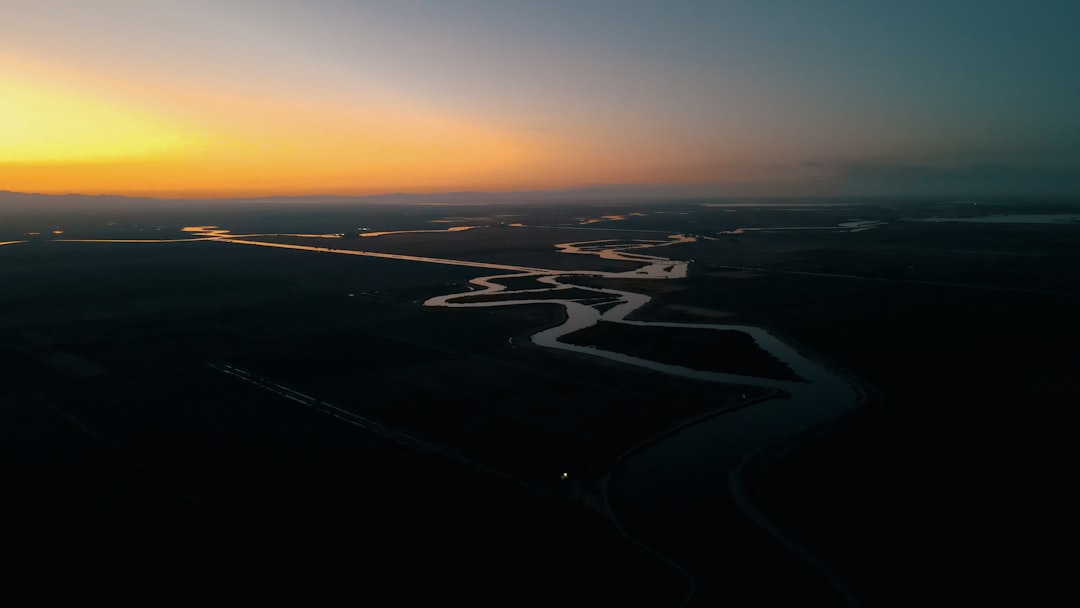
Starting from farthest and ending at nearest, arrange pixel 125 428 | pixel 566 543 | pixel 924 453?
pixel 125 428 < pixel 924 453 < pixel 566 543

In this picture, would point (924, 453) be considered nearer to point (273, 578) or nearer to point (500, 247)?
point (273, 578)

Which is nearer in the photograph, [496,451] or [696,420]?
[496,451]

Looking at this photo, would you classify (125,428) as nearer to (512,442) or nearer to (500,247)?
(512,442)

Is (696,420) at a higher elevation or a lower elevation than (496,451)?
lower

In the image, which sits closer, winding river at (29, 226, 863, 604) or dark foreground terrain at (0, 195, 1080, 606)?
dark foreground terrain at (0, 195, 1080, 606)

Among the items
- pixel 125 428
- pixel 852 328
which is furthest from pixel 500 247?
pixel 125 428

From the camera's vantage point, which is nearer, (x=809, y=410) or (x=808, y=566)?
(x=808, y=566)

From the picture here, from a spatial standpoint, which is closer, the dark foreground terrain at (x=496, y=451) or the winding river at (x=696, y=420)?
the dark foreground terrain at (x=496, y=451)

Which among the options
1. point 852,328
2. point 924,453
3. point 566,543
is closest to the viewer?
point 566,543
